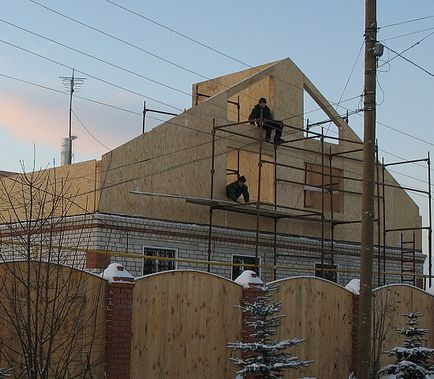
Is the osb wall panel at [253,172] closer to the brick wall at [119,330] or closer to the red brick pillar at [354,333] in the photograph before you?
the red brick pillar at [354,333]

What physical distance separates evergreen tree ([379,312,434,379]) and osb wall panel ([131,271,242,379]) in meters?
3.56

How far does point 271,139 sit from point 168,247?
4972 mm

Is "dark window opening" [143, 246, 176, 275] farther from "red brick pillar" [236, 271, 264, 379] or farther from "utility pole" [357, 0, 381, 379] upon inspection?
"utility pole" [357, 0, 381, 379]

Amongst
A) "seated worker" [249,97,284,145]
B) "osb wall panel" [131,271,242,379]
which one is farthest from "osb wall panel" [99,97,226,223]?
"osb wall panel" [131,271,242,379]

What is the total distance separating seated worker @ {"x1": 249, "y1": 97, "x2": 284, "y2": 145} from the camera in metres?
20.8

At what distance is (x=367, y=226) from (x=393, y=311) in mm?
4036

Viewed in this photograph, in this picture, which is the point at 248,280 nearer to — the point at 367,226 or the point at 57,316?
the point at 367,226

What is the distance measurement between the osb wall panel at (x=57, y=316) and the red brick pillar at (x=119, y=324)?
3.9 inches

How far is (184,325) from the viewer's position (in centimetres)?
1129

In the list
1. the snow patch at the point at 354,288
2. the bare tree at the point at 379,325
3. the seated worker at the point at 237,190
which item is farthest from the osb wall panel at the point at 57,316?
the seated worker at the point at 237,190

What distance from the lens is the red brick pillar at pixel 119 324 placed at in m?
10.2

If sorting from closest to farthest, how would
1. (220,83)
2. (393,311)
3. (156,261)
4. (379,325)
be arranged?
(379,325) < (393,311) < (156,261) < (220,83)

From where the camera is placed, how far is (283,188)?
21922 millimetres

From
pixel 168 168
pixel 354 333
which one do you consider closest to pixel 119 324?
pixel 354 333
